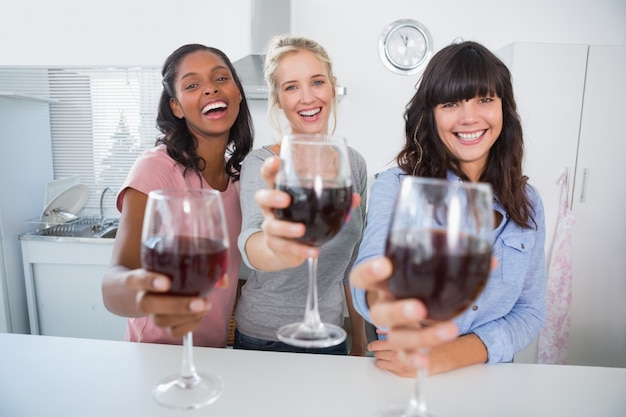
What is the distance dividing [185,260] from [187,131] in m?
1.00

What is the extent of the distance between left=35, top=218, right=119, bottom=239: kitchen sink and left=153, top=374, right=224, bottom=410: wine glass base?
2459 millimetres

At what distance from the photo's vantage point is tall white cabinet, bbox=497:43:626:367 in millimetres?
2684

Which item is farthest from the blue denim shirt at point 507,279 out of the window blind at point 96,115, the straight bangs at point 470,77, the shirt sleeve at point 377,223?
the window blind at point 96,115

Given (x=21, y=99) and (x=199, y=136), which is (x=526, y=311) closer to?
(x=199, y=136)

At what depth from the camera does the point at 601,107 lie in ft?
8.89

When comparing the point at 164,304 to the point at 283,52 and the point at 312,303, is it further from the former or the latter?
the point at 283,52

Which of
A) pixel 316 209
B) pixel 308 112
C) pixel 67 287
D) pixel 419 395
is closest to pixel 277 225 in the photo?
pixel 316 209

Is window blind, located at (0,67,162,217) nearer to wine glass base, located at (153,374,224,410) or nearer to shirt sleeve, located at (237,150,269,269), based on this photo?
shirt sleeve, located at (237,150,269,269)

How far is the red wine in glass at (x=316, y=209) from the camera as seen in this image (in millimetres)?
673

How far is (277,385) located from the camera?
32.8 inches

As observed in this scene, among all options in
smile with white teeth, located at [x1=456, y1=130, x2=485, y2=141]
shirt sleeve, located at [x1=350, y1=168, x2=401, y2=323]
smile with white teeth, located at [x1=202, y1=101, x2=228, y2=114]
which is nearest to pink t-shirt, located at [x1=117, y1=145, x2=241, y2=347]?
smile with white teeth, located at [x1=202, y1=101, x2=228, y2=114]

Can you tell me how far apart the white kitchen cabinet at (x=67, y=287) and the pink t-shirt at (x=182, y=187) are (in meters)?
1.66

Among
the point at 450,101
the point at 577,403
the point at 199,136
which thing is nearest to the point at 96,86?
the point at 199,136

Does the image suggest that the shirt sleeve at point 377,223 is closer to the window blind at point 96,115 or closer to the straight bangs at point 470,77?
the straight bangs at point 470,77
